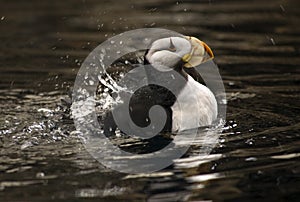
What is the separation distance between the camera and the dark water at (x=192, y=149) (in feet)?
13.9

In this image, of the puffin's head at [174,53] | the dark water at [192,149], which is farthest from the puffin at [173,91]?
the dark water at [192,149]

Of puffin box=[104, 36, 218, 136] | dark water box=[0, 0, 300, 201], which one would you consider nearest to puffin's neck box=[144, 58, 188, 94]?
puffin box=[104, 36, 218, 136]

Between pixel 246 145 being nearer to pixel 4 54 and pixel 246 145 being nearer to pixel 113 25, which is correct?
pixel 4 54

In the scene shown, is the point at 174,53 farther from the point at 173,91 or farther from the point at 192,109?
the point at 192,109

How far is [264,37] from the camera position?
7.96 meters

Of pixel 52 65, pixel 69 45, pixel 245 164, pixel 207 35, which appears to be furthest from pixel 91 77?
pixel 245 164

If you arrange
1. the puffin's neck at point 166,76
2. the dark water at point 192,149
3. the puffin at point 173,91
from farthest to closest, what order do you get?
1. the puffin's neck at point 166,76
2. the puffin at point 173,91
3. the dark water at point 192,149

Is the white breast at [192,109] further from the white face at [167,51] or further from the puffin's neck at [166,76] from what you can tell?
the white face at [167,51]

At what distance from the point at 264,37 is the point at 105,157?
3.68 meters

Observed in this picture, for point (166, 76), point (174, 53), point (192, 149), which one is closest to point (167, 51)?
point (174, 53)

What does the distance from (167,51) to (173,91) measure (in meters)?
0.29

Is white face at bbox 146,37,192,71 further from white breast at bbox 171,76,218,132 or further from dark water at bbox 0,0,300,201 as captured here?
dark water at bbox 0,0,300,201

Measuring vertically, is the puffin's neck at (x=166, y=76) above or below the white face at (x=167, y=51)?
below

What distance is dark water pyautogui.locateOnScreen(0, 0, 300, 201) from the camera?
425cm
